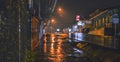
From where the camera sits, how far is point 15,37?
5348mm

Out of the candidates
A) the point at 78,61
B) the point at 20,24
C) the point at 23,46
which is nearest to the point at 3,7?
the point at 20,24

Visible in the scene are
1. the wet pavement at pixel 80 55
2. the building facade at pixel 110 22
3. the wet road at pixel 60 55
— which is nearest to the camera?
the wet pavement at pixel 80 55

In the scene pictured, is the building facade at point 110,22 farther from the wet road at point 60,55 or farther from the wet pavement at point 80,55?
the wet road at point 60,55

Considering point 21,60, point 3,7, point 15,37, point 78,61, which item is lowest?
point 78,61

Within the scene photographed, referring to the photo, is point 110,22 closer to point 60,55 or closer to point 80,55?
point 80,55

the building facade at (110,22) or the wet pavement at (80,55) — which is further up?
the building facade at (110,22)

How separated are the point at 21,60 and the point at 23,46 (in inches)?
12.6

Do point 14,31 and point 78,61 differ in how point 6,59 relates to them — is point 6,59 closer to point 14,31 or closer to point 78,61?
point 14,31

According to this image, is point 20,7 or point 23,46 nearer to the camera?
point 20,7

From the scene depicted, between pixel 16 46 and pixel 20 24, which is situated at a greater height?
pixel 20 24

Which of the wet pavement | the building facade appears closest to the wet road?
the wet pavement

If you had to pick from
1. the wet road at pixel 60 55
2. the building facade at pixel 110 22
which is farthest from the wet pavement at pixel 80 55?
the building facade at pixel 110 22

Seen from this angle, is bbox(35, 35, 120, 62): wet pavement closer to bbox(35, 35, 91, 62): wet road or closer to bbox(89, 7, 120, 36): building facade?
bbox(35, 35, 91, 62): wet road

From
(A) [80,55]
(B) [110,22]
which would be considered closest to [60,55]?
(A) [80,55]
